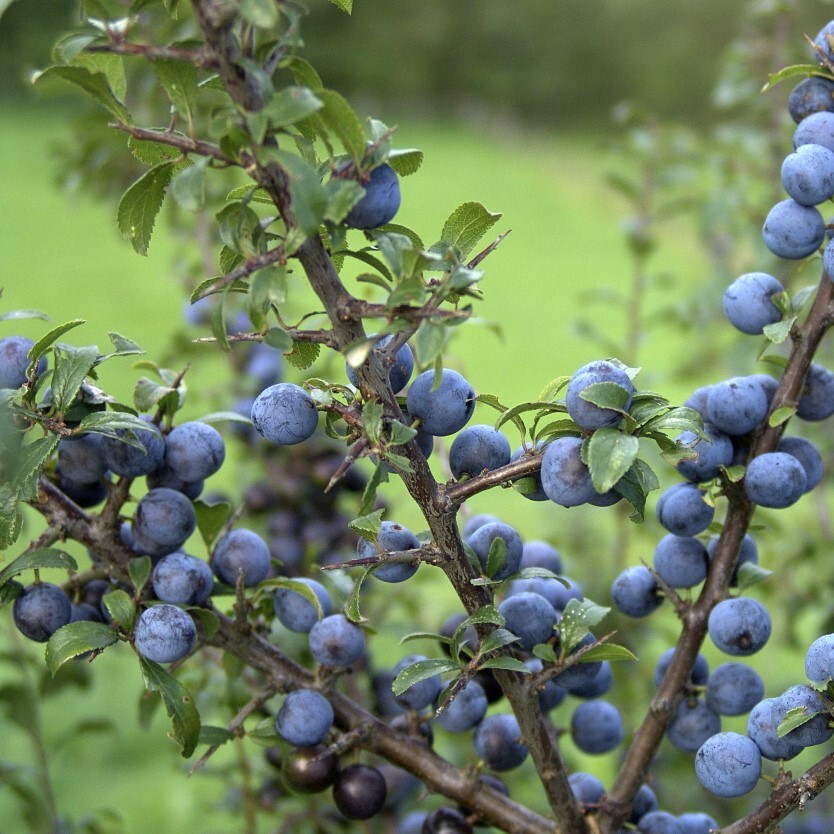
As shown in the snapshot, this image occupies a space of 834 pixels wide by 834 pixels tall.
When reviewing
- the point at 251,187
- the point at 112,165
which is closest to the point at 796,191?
the point at 251,187

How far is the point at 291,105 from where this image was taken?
20.5 inches

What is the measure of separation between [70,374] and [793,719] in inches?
20.8

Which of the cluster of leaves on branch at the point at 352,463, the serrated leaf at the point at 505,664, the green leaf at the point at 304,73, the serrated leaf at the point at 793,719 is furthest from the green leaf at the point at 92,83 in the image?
the serrated leaf at the point at 793,719

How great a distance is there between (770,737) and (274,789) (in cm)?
78

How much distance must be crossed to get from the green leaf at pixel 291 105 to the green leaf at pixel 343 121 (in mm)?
18

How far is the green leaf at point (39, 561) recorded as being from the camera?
709mm

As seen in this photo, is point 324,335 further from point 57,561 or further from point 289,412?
point 57,561

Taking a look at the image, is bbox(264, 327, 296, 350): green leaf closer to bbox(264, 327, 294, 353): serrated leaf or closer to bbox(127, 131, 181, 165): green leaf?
bbox(264, 327, 294, 353): serrated leaf

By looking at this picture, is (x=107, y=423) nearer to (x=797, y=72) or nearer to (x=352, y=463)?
(x=352, y=463)

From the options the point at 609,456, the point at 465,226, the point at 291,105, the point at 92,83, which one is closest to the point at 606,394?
the point at 609,456

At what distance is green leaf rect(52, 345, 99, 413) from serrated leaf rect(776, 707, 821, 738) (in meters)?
0.51

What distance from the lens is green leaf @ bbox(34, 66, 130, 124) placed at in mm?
568

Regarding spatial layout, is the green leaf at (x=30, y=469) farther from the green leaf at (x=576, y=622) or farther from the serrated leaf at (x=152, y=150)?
the green leaf at (x=576, y=622)

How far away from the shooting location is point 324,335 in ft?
1.97
